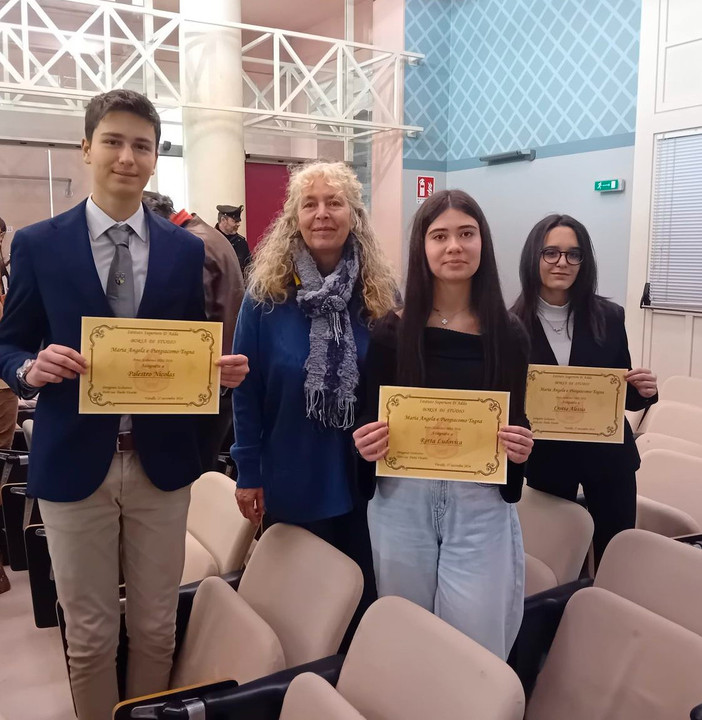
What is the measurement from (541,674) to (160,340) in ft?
3.99

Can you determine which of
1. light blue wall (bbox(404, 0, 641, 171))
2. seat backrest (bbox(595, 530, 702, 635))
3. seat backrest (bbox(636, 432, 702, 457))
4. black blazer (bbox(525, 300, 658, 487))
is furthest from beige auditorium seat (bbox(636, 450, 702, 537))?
light blue wall (bbox(404, 0, 641, 171))

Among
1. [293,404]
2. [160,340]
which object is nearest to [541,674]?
[293,404]

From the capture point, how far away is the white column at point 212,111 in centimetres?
634

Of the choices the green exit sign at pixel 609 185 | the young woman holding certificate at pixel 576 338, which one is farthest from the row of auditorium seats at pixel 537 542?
the green exit sign at pixel 609 185

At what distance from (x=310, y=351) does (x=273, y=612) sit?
2.38 ft

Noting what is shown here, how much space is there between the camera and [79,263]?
158 cm

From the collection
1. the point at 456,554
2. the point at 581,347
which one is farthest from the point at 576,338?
the point at 456,554

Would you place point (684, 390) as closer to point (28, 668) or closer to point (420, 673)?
point (420, 673)

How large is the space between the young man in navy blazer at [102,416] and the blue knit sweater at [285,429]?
0.25 m

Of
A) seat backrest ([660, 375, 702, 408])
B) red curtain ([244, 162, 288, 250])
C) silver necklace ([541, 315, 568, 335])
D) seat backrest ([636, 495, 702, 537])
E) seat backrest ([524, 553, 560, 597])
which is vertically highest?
red curtain ([244, 162, 288, 250])

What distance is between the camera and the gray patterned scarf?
1915 mm

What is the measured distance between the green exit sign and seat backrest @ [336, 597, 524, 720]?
16.7 ft

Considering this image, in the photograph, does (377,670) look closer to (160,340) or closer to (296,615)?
(296,615)

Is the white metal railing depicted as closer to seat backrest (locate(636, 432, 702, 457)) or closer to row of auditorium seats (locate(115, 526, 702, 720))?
seat backrest (locate(636, 432, 702, 457))
